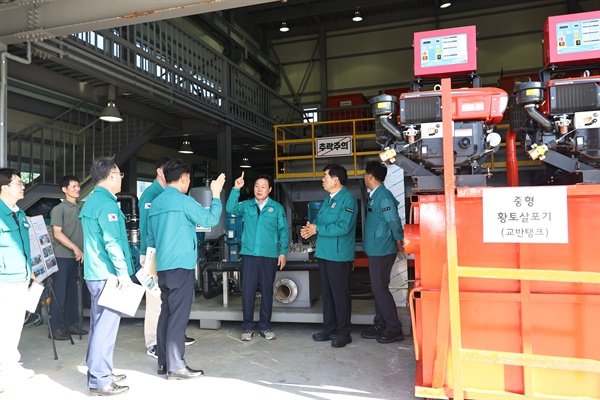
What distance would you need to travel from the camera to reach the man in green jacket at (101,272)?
3.38 meters

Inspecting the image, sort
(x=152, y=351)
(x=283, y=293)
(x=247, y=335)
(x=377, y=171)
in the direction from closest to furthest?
(x=152, y=351) < (x=377, y=171) < (x=247, y=335) < (x=283, y=293)

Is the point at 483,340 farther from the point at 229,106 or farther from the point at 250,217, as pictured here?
the point at 229,106

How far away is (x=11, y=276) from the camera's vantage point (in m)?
3.73

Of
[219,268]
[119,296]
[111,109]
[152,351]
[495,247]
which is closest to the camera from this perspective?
[495,247]

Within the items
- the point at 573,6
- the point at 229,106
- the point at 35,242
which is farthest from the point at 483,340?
the point at 573,6

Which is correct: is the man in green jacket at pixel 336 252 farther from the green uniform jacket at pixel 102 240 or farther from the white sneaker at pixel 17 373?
the white sneaker at pixel 17 373

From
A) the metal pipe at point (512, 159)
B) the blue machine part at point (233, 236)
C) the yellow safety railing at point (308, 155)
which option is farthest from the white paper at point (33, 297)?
the yellow safety railing at point (308, 155)

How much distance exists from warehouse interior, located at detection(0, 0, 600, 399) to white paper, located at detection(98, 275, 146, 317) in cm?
140

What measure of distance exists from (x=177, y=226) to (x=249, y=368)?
4.82 feet

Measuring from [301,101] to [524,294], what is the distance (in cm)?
1527

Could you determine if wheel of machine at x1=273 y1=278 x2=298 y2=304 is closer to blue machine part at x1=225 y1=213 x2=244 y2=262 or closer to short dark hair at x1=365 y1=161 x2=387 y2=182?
blue machine part at x1=225 y1=213 x2=244 y2=262

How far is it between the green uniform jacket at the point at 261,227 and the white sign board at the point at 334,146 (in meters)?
4.71

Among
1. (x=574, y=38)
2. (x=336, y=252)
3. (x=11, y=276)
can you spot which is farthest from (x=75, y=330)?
(x=574, y=38)

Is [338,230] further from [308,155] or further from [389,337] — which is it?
[308,155]
